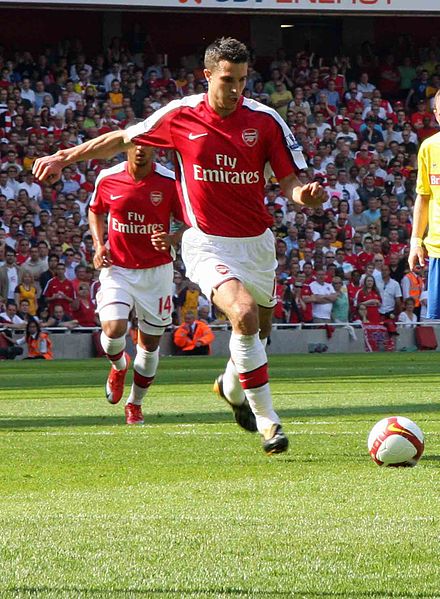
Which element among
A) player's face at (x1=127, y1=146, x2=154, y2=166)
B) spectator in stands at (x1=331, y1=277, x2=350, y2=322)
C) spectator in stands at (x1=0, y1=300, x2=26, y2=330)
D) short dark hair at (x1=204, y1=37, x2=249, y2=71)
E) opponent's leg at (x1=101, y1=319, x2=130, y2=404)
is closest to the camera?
short dark hair at (x1=204, y1=37, x2=249, y2=71)

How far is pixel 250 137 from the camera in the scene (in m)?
8.62

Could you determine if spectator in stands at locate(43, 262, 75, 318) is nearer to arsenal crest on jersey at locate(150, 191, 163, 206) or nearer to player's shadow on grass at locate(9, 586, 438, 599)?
arsenal crest on jersey at locate(150, 191, 163, 206)

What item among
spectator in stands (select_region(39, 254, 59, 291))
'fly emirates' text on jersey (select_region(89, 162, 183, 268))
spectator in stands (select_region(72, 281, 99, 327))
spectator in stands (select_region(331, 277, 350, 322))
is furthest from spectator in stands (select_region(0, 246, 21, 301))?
'fly emirates' text on jersey (select_region(89, 162, 183, 268))

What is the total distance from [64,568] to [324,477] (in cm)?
275

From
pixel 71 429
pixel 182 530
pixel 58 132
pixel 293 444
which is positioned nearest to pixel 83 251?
pixel 58 132

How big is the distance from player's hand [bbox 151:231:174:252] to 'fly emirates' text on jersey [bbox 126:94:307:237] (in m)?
2.03

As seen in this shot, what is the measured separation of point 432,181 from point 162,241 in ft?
7.29

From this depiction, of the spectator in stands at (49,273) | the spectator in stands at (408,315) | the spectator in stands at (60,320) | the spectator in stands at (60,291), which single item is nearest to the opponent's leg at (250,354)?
the spectator in stands at (60,320)

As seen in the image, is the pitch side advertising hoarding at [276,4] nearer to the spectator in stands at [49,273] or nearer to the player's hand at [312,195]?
the spectator in stands at [49,273]

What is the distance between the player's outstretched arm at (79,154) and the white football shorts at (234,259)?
745 mm

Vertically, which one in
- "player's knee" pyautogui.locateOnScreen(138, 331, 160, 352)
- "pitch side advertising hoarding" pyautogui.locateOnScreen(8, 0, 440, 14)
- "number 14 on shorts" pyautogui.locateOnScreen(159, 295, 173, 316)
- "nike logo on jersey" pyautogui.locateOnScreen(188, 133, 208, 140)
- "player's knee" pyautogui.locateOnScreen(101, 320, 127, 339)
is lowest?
"player's knee" pyautogui.locateOnScreen(138, 331, 160, 352)

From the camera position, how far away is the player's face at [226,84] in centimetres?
843

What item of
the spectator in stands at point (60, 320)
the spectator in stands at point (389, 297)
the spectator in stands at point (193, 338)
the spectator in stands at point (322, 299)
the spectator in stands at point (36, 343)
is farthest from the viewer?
the spectator in stands at point (389, 297)

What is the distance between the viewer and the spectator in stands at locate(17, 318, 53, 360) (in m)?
23.8
